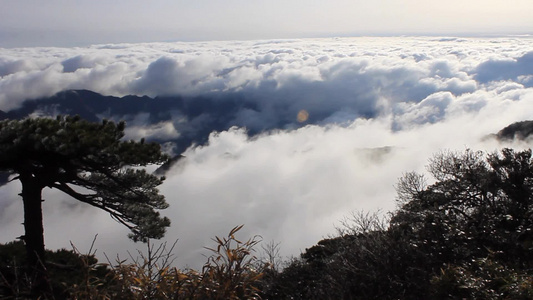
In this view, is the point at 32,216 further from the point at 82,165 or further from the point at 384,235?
the point at 384,235

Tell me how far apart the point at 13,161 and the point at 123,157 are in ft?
10.9

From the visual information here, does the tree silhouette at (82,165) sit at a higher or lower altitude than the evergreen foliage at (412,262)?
higher

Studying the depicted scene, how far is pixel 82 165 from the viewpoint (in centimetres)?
1205

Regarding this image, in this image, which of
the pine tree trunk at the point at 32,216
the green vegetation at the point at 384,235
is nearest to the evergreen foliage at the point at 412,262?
the green vegetation at the point at 384,235

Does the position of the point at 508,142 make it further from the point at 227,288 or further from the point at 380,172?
the point at 380,172

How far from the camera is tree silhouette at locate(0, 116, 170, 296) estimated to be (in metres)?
10.9

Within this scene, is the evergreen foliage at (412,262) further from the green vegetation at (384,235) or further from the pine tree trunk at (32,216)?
the pine tree trunk at (32,216)

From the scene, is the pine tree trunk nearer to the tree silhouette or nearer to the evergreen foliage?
the tree silhouette

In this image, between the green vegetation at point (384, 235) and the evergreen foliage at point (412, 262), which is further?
the green vegetation at point (384, 235)

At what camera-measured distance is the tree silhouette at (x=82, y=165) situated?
10930 mm

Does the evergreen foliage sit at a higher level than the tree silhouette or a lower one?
lower

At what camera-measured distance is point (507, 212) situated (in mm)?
16047

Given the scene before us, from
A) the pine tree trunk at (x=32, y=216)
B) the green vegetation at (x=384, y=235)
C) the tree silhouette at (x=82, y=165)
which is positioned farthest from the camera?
the pine tree trunk at (x=32, y=216)

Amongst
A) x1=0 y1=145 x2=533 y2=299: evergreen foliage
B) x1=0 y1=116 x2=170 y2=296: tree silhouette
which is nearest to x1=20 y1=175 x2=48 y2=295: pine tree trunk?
x1=0 y1=116 x2=170 y2=296: tree silhouette
